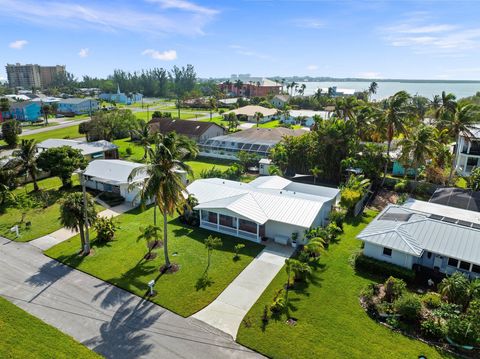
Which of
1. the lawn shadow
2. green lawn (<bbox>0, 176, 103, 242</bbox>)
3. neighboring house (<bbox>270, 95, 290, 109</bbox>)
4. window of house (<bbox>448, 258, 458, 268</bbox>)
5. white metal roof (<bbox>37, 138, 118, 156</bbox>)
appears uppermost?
neighboring house (<bbox>270, 95, 290, 109</bbox>)

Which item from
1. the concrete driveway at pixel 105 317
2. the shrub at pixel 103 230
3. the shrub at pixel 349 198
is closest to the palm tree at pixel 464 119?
the shrub at pixel 349 198

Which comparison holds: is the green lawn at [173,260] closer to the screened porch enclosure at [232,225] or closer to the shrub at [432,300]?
the screened porch enclosure at [232,225]

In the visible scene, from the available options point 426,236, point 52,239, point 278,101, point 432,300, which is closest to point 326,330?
point 432,300

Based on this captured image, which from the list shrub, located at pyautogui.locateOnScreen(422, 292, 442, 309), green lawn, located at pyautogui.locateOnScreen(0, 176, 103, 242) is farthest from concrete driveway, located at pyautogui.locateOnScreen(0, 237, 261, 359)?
shrub, located at pyautogui.locateOnScreen(422, 292, 442, 309)

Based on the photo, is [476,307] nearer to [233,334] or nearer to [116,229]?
[233,334]

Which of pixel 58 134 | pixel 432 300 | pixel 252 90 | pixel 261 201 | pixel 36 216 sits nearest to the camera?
pixel 432 300

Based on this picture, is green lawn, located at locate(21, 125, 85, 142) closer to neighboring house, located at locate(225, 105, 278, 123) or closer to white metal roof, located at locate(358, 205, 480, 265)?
neighboring house, located at locate(225, 105, 278, 123)

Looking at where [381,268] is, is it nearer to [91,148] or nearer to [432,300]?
[432,300]
